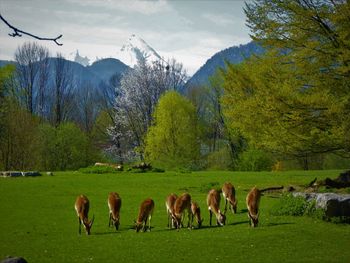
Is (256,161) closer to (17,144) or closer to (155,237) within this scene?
(17,144)

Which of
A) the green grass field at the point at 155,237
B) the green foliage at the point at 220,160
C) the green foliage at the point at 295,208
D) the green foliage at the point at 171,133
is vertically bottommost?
the green grass field at the point at 155,237

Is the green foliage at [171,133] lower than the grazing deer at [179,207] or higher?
higher

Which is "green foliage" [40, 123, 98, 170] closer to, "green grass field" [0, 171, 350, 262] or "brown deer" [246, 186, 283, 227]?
"green grass field" [0, 171, 350, 262]

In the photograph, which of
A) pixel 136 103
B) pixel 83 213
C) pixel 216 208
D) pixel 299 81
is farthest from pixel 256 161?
pixel 83 213

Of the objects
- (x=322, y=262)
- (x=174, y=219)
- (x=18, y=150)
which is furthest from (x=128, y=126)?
(x=322, y=262)

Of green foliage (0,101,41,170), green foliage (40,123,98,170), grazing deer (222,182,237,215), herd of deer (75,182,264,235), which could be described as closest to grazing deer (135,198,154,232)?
herd of deer (75,182,264,235)

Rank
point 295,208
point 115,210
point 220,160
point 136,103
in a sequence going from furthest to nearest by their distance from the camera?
point 136,103 < point 220,160 < point 295,208 < point 115,210

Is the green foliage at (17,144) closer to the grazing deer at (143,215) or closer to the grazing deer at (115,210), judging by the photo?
the grazing deer at (115,210)

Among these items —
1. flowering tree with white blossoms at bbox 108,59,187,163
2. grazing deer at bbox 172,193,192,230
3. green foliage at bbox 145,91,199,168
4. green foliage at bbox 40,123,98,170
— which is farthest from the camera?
flowering tree with white blossoms at bbox 108,59,187,163

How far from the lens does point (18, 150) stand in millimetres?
49281

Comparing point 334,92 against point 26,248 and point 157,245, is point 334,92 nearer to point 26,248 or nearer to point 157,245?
point 157,245

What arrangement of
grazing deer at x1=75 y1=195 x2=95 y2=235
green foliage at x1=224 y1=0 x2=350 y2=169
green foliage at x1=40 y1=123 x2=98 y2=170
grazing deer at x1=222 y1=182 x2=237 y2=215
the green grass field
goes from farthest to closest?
green foliage at x1=40 y1=123 x2=98 y2=170, green foliage at x1=224 y1=0 x2=350 y2=169, grazing deer at x1=222 y1=182 x2=237 y2=215, grazing deer at x1=75 y1=195 x2=95 y2=235, the green grass field

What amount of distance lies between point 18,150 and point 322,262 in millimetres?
42925

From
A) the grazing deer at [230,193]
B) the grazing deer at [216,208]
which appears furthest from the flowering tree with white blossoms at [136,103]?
the grazing deer at [216,208]
